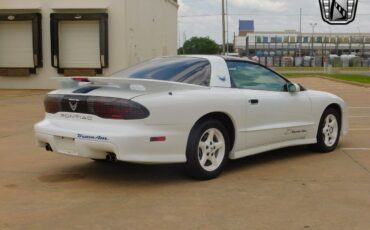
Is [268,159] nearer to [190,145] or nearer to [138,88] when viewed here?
[190,145]

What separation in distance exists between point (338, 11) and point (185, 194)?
22796mm

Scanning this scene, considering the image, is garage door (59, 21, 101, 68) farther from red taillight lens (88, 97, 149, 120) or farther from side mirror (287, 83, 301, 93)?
red taillight lens (88, 97, 149, 120)

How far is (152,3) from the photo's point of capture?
2706cm

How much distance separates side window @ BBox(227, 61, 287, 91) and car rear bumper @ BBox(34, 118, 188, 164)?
1312 millimetres

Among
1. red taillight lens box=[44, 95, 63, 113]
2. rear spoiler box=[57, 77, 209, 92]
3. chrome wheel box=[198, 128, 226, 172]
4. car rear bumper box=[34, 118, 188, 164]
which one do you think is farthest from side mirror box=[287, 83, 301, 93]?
red taillight lens box=[44, 95, 63, 113]

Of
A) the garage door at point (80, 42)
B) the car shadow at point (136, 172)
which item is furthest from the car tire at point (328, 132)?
the garage door at point (80, 42)

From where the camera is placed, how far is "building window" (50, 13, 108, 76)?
A: 72.8 ft

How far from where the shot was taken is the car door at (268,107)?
6.52 meters

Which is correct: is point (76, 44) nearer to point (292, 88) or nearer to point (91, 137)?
point (292, 88)

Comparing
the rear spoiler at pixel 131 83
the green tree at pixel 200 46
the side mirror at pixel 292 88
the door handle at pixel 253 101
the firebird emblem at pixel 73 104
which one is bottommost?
the door handle at pixel 253 101

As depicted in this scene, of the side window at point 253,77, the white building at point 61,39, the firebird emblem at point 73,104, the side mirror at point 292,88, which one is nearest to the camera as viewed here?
the firebird emblem at point 73,104

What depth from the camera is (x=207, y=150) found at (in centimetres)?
599

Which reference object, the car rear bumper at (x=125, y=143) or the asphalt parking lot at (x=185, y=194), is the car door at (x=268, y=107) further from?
the car rear bumper at (x=125, y=143)

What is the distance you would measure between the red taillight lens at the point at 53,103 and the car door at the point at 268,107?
6.79 ft
